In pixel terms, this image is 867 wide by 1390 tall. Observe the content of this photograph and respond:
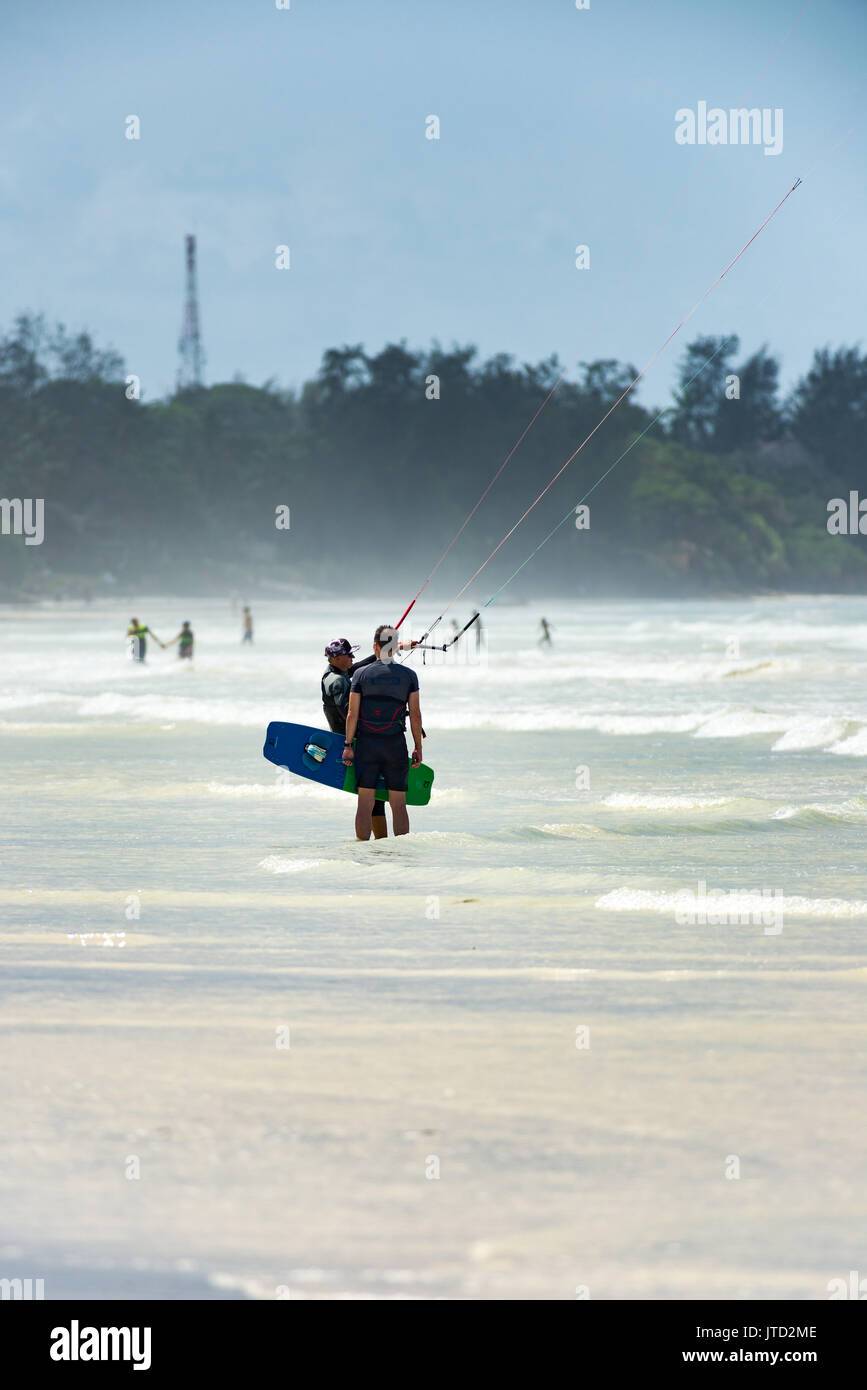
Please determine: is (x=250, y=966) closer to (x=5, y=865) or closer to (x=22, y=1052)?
(x=22, y=1052)

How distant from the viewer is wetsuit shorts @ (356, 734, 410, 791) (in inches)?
405

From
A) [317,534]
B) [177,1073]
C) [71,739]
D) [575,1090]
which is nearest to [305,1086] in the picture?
[177,1073]

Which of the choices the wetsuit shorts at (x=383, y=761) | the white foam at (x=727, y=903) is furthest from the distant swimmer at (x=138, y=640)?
the white foam at (x=727, y=903)

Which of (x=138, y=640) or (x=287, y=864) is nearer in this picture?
A: (x=287, y=864)

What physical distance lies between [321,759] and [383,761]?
0.97 metres

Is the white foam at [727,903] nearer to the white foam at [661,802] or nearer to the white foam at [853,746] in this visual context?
the white foam at [661,802]

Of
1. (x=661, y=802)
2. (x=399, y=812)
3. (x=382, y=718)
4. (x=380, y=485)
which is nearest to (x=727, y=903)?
(x=382, y=718)

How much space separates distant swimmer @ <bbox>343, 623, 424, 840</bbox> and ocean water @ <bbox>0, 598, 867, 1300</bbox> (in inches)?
21.4

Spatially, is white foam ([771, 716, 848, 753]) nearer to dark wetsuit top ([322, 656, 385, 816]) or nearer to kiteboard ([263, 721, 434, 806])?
kiteboard ([263, 721, 434, 806])

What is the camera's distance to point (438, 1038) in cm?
605

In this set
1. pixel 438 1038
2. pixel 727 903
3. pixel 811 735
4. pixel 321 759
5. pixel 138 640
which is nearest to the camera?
pixel 438 1038

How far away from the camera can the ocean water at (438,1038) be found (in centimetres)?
421

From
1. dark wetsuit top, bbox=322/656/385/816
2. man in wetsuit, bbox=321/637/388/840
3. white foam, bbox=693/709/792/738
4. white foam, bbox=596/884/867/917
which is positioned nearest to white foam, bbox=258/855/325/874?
man in wetsuit, bbox=321/637/388/840

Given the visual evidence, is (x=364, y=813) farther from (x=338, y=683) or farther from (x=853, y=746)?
(x=853, y=746)
